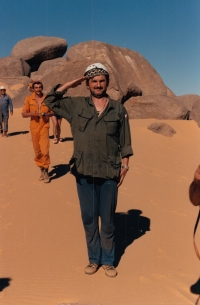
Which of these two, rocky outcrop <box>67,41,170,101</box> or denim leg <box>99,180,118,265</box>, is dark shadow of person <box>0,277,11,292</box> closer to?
denim leg <box>99,180,118,265</box>

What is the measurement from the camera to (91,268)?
3.60 metres

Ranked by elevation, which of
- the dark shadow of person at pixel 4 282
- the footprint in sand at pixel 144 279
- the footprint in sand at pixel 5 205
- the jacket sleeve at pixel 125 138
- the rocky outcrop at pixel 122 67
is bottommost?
the dark shadow of person at pixel 4 282

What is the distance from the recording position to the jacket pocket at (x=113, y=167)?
3350 mm

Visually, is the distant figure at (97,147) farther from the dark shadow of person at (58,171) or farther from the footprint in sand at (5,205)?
the dark shadow of person at (58,171)

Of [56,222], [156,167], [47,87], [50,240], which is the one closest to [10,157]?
[156,167]

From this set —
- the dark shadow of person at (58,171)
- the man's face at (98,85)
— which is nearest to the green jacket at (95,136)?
the man's face at (98,85)

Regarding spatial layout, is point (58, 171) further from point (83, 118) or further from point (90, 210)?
point (83, 118)

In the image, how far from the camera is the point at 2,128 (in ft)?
39.3

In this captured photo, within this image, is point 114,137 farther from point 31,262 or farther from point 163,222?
point 163,222

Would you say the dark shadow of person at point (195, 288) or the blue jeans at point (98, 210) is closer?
the dark shadow of person at point (195, 288)

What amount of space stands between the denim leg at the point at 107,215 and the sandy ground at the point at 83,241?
0.22m

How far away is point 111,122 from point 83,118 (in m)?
0.27

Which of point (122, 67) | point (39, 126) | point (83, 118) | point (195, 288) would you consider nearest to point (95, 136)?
point (83, 118)

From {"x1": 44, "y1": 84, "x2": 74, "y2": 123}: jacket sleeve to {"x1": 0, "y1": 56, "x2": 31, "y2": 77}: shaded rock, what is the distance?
18.1 m
